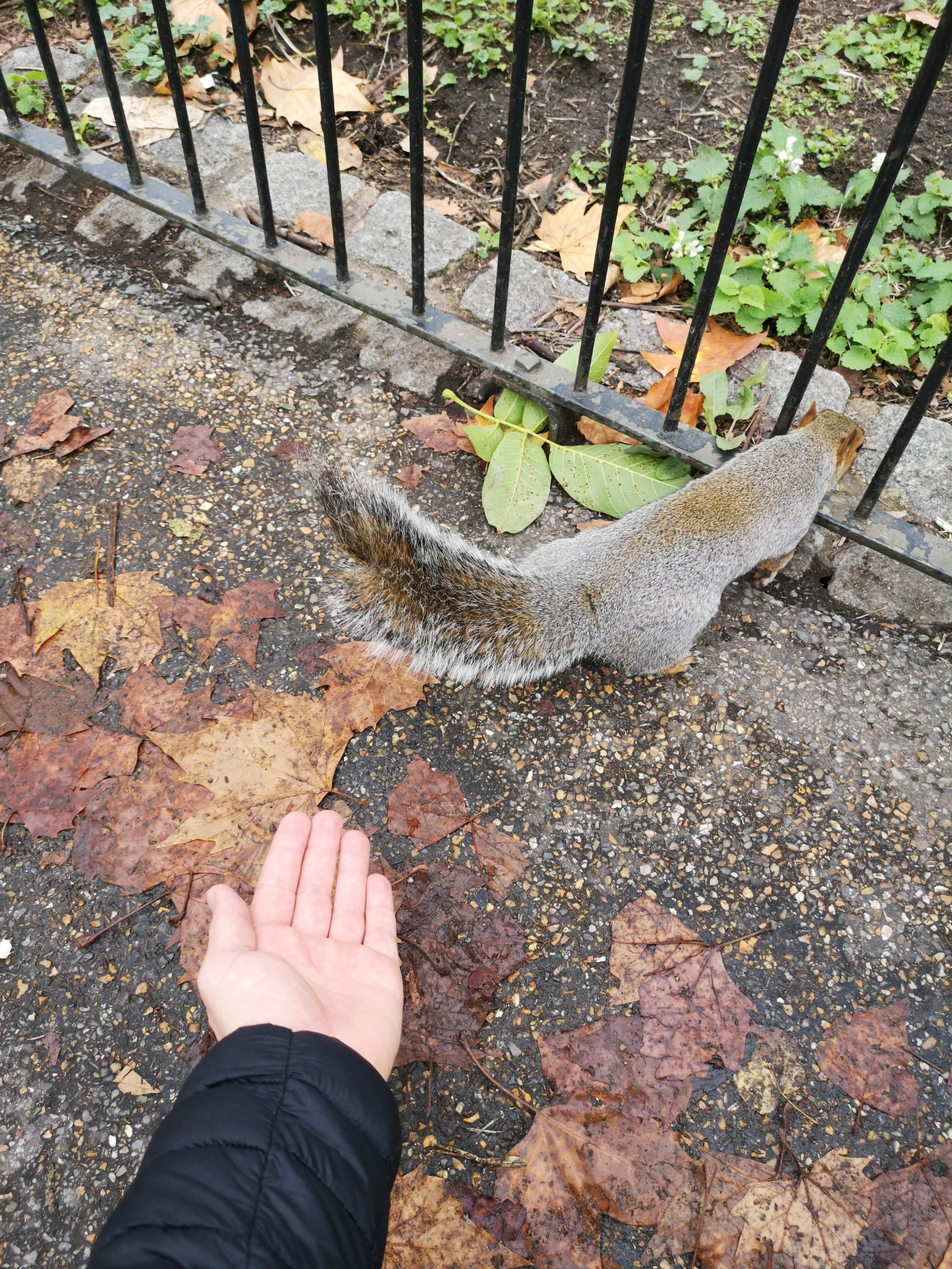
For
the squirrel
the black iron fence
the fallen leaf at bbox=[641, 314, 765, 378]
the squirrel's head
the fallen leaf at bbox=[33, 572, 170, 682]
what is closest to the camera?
the black iron fence

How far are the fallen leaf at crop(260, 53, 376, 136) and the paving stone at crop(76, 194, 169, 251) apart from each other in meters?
0.69

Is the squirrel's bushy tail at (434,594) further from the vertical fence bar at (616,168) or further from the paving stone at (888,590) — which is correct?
the paving stone at (888,590)

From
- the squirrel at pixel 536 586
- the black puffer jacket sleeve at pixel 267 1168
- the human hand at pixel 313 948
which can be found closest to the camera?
the black puffer jacket sleeve at pixel 267 1168

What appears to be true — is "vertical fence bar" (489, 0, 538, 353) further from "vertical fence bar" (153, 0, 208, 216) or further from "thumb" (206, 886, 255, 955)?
"thumb" (206, 886, 255, 955)

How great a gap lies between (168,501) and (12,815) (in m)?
0.89

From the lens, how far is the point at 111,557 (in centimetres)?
207

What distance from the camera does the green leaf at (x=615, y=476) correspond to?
2.19 m

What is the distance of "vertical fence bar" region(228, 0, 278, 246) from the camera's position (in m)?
1.99

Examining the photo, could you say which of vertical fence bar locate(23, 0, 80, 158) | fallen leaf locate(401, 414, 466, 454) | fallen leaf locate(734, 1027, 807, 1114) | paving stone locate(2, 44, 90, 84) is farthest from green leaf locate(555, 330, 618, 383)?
paving stone locate(2, 44, 90, 84)

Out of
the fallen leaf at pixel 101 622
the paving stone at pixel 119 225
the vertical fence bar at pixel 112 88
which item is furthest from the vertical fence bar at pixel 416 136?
the paving stone at pixel 119 225

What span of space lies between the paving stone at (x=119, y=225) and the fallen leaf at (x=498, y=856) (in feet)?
7.55

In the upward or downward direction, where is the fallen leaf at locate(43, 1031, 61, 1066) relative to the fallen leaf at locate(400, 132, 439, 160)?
downward

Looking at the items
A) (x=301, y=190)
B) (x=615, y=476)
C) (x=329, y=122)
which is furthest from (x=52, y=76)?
(x=615, y=476)

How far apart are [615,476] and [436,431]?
535 millimetres
